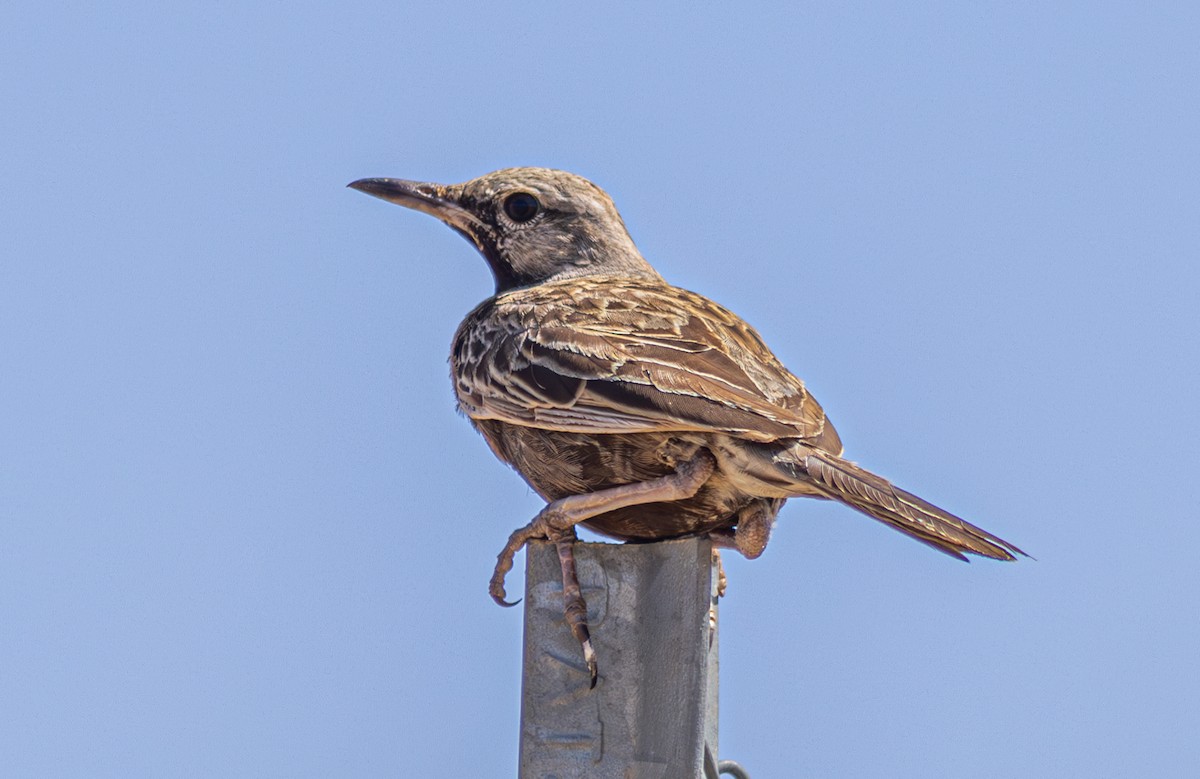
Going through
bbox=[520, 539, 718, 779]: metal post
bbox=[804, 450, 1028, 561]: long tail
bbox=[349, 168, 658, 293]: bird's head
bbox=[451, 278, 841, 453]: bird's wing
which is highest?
bbox=[349, 168, 658, 293]: bird's head

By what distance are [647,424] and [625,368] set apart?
333 millimetres

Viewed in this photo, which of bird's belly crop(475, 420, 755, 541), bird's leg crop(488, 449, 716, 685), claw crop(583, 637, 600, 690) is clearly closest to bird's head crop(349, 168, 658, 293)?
bird's belly crop(475, 420, 755, 541)

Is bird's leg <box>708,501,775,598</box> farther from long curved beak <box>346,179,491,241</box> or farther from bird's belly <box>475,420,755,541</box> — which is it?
long curved beak <box>346,179,491,241</box>

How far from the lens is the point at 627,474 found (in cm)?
680

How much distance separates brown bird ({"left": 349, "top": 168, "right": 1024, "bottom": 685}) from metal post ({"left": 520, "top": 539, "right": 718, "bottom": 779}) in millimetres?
82

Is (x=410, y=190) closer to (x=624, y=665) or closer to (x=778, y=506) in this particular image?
(x=778, y=506)

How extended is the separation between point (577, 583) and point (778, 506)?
1.53 metres

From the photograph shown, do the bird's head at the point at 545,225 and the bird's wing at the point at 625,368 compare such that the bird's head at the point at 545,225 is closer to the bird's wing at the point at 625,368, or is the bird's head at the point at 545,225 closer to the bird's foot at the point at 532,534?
the bird's wing at the point at 625,368

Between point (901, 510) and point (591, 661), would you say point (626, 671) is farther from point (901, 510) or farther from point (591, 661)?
point (901, 510)

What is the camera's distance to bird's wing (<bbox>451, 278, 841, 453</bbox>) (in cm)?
641

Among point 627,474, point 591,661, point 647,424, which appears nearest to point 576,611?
point 591,661

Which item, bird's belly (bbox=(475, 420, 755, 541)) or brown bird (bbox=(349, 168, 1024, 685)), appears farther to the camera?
bird's belly (bbox=(475, 420, 755, 541))

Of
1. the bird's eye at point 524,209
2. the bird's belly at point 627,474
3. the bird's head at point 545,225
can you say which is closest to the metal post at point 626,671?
the bird's belly at point 627,474

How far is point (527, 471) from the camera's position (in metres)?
7.27
